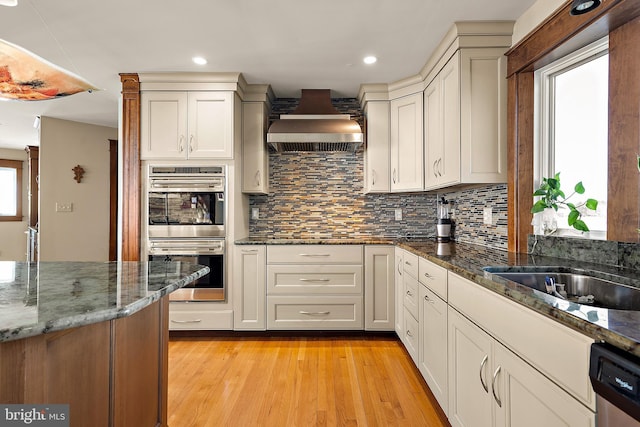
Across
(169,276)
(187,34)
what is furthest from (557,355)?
(187,34)

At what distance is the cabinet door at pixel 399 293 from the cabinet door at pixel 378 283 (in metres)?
0.08

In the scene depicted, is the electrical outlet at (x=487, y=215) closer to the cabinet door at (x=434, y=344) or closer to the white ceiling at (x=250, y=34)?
the cabinet door at (x=434, y=344)

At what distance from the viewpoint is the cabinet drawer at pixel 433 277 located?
5.93ft

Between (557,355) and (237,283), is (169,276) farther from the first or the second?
(237,283)

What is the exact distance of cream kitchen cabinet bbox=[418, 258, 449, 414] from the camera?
5.89 ft

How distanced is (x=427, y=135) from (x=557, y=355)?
2264 mm

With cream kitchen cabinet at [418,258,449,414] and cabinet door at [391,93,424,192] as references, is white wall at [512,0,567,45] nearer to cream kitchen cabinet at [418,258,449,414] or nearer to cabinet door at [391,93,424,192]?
cabinet door at [391,93,424,192]

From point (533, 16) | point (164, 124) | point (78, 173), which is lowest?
point (78, 173)

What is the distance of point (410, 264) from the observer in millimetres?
2506

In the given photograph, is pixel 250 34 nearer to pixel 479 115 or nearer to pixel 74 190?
pixel 479 115

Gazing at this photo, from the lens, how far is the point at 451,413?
1.67 meters

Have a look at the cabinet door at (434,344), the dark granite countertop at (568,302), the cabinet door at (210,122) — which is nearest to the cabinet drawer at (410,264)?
the cabinet door at (434,344)

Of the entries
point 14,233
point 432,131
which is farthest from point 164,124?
point 14,233

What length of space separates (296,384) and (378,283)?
118cm
